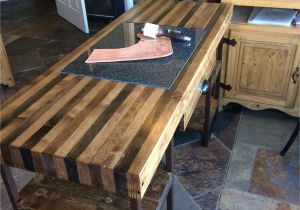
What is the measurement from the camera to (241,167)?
74.8 inches

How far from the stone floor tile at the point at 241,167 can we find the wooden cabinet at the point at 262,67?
33 cm

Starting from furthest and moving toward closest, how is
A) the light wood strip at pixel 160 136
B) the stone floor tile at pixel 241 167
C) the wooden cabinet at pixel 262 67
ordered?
the wooden cabinet at pixel 262 67 → the stone floor tile at pixel 241 167 → the light wood strip at pixel 160 136

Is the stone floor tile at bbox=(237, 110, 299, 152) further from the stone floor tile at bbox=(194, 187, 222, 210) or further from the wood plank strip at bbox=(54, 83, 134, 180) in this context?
the wood plank strip at bbox=(54, 83, 134, 180)

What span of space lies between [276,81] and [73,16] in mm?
2518

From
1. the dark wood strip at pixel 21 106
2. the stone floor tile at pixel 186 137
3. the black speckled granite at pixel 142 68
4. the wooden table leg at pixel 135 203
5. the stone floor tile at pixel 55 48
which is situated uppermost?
the black speckled granite at pixel 142 68

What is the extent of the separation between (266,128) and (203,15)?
2.86ft

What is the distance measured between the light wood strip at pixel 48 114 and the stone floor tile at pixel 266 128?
4.03 ft

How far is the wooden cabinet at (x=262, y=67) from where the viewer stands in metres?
1.96

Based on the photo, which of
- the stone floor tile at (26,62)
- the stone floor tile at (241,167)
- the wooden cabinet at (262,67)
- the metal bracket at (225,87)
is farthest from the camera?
the stone floor tile at (26,62)

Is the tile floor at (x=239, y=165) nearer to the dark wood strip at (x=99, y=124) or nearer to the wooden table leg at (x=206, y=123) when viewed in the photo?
the wooden table leg at (x=206, y=123)

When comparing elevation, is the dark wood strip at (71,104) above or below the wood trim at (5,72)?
above

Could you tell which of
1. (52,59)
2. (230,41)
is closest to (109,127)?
(230,41)

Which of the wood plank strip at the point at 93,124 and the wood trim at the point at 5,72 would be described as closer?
the wood plank strip at the point at 93,124

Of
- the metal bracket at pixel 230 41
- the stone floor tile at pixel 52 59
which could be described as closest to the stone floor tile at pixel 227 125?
the metal bracket at pixel 230 41
